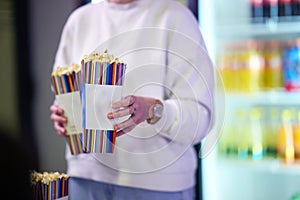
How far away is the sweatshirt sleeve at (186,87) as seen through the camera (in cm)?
96

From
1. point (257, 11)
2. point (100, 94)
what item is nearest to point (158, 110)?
point (100, 94)

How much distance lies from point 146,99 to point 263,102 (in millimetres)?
1271

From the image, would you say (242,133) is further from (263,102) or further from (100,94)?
(100,94)

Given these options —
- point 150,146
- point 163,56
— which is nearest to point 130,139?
point 150,146

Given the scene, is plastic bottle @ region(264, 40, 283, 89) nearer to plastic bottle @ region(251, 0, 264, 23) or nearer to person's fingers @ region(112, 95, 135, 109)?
plastic bottle @ region(251, 0, 264, 23)

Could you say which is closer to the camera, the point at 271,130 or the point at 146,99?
the point at 146,99

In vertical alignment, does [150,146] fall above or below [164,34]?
below

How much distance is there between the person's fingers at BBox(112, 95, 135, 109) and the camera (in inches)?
35.9

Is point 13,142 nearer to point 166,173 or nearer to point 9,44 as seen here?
point 9,44

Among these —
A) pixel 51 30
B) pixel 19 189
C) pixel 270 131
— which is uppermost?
pixel 51 30

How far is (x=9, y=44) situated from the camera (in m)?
0.96

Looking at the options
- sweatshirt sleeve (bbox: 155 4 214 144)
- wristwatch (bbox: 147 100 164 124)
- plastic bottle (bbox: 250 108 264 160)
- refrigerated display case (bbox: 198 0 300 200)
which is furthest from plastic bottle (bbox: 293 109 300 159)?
wristwatch (bbox: 147 100 164 124)

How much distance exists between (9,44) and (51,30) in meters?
0.09

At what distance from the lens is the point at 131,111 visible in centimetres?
92
